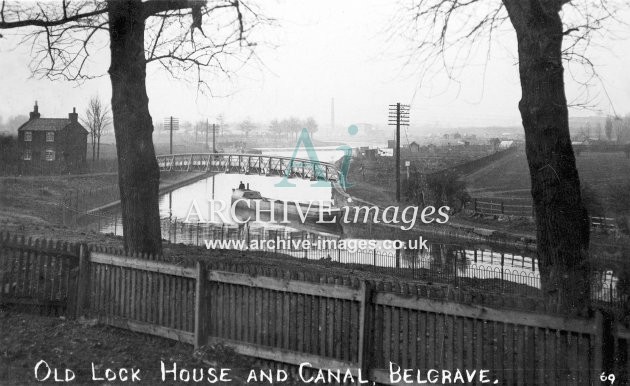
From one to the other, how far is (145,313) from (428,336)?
396 centimetres

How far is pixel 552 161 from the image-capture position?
640 cm

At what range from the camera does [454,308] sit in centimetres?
512

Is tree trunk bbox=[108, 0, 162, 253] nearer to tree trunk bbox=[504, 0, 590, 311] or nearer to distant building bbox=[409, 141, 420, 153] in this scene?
tree trunk bbox=[504, 0, 590, 311]

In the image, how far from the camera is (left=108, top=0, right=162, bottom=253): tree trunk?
937 cm

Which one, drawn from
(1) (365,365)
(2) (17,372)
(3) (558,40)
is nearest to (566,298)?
(1) (365,365)

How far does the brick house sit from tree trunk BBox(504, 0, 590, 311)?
19.8 metres

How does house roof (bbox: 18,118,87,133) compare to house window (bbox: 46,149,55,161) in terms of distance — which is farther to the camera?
house window (bbox: 46,149,55,161)

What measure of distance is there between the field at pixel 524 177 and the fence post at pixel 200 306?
9923 mm

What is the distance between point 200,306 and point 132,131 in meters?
3.96

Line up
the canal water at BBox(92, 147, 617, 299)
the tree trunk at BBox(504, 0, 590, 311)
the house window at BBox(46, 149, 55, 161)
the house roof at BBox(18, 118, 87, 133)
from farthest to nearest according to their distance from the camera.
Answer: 1. the house window at BBox(46, 149, 55, 161)
2. the house roof at BBox(18, 118, 87, 133)
3. the canal water at BBox(92, 147, 617, 299)
4. the tree trunk at BBox(504, 0, 590, 311)
